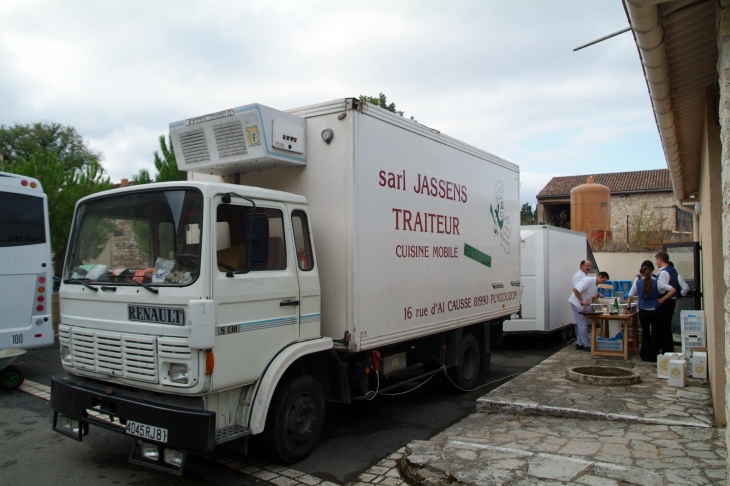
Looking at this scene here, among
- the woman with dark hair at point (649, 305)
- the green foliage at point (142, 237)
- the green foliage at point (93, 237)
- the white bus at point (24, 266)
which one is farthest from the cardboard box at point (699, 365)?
the white bus at point (24, 266)

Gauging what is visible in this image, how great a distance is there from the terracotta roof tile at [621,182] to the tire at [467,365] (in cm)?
2683

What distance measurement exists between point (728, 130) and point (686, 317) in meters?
5.49

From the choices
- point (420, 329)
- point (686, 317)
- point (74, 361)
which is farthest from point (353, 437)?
point (686, 317)

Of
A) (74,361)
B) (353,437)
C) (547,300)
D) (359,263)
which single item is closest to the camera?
(74,361)

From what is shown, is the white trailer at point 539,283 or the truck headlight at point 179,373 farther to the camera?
the white trailer at point 539,283

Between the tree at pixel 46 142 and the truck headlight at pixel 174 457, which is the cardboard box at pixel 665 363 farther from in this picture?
the tree at pixel 46 142

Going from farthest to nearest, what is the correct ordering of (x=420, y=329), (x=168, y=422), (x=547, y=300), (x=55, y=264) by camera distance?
(x=55, y=264), (x=547, y=300), (x=420, y=329), (x=168, y=422)

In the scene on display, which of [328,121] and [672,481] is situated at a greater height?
[328,121]

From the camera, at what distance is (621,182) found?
33406mm

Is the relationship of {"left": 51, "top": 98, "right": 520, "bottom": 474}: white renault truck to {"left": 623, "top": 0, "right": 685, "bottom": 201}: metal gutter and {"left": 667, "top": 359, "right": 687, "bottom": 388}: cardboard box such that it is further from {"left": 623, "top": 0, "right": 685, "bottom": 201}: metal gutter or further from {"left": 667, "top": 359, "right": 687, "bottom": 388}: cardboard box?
{"left": 667, "top": 359, "right": 687, "bottom": 388}: cardboard box

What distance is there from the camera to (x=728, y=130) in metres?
2.95

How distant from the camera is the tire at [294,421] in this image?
183 inches

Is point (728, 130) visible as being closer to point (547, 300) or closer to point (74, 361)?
point (74, 361)

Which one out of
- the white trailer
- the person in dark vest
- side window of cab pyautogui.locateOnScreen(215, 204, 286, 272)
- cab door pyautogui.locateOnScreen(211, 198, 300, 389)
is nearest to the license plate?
cab door pyautogui.locateOnScreen(211, 198, 300, 389)
